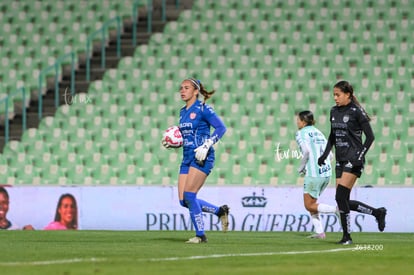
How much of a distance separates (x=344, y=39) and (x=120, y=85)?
4.97 metres

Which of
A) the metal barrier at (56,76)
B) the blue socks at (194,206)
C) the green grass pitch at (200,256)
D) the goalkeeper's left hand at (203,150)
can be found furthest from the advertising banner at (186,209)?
the goalkeeper's left hand at (203,150)

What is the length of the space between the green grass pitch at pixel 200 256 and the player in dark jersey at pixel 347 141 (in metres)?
0.53

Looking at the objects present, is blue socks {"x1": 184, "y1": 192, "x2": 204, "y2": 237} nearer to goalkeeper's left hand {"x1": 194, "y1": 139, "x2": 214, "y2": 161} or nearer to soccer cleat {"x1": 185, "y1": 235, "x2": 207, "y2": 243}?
soccer cleat {"x1": 185, "y1": 235, "x2": 207, "y2": 243}

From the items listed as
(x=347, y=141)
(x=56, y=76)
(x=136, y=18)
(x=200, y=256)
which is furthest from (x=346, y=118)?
(x=136, y=18)

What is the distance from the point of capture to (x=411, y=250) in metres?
11.5

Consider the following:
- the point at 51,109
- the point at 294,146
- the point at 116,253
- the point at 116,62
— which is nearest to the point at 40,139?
the point at 51,109

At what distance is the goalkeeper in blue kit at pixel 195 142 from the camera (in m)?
12.2

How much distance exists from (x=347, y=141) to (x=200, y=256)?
9.68ft

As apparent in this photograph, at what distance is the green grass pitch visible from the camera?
28.6 feet

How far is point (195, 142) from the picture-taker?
1234 centimetres

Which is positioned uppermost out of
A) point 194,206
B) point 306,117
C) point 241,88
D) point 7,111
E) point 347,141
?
point 241,88

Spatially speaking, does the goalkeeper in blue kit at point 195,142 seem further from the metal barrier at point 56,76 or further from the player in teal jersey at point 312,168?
the metal barrier at point 56,76

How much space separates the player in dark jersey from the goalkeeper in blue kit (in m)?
1.36

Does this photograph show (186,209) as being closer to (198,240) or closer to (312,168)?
(312,168)
